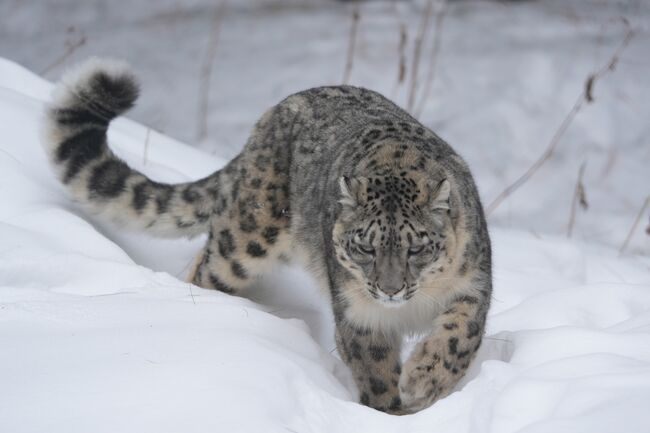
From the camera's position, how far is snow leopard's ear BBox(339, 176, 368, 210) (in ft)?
15.4

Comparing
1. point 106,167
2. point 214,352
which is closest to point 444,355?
point 214,352

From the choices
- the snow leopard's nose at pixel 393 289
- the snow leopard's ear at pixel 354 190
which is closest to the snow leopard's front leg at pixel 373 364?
the snow leopard's nose at pixel 393 289

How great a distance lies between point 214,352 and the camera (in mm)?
4047

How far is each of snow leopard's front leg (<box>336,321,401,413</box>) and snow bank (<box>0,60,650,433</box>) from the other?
12 cm

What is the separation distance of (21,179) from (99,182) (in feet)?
1.39

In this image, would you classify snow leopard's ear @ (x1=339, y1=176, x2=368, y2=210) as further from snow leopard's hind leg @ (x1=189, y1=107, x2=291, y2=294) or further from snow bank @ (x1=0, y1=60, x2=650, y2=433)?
snow leopard's hind leg @ (x1=189, y1=107, x2=291, y2=294)

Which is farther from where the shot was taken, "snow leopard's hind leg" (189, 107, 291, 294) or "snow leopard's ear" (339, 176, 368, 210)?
"snow leopard's hind leg" (189, 107, 291, 294)

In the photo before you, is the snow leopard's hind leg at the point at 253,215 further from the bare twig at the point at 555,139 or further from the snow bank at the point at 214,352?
the bare twig at the point at 555,139

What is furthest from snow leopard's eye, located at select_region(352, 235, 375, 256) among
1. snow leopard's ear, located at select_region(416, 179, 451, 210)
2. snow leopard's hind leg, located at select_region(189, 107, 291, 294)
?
snow leopard's hind leg, located at select_region(189, 107, 291, 294)

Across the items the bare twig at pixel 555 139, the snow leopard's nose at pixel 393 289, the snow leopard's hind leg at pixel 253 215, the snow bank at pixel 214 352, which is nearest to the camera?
the snow bank at pixel 214 352

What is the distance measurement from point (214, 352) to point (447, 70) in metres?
8.83

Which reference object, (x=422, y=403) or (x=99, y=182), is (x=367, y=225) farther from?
(x=99, y=182)

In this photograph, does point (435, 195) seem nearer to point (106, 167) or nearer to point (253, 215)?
point (253, 215)

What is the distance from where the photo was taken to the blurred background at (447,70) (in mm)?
10984
